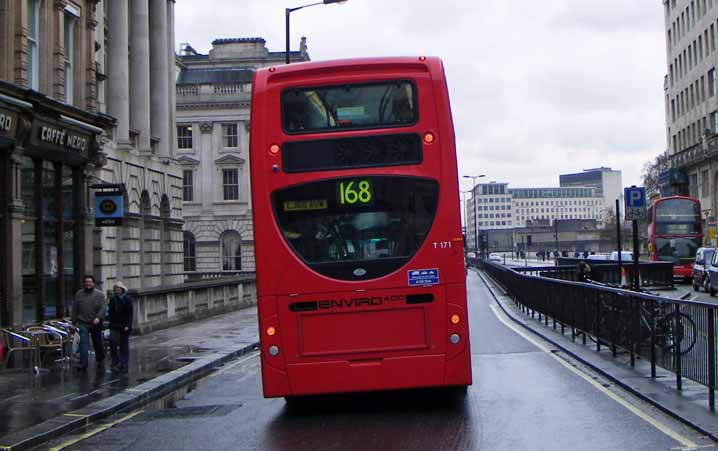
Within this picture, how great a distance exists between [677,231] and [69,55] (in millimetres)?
33902

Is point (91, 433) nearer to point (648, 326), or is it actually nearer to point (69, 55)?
point (648, 326)

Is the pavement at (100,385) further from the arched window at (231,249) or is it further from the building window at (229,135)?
the building window at (229,135)

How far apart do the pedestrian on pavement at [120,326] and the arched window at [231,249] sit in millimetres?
51673

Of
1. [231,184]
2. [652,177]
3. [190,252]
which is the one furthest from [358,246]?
[652,177]

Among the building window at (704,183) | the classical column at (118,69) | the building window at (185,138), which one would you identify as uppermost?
the building window at (185,138)

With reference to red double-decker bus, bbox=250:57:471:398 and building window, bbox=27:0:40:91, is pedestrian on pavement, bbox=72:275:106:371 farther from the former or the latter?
red double-decker bus, bbox=250:57:471:398

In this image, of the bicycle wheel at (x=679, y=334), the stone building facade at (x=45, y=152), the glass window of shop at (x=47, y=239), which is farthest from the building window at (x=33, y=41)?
the bicycle wheel at (x=679, y=334)

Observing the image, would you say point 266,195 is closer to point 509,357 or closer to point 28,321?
point 509,357

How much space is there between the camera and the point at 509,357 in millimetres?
16250

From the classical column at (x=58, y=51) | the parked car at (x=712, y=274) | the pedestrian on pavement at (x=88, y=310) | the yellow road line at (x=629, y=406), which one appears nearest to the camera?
the yellow road line at (x=629, y=406)

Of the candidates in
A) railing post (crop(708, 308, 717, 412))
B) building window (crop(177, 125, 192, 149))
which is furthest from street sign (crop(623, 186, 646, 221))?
building window (crop(177, 125, 192, 149))

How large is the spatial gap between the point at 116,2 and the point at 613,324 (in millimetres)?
23630

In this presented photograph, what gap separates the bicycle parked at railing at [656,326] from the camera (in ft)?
33.3

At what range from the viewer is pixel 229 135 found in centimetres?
6838
